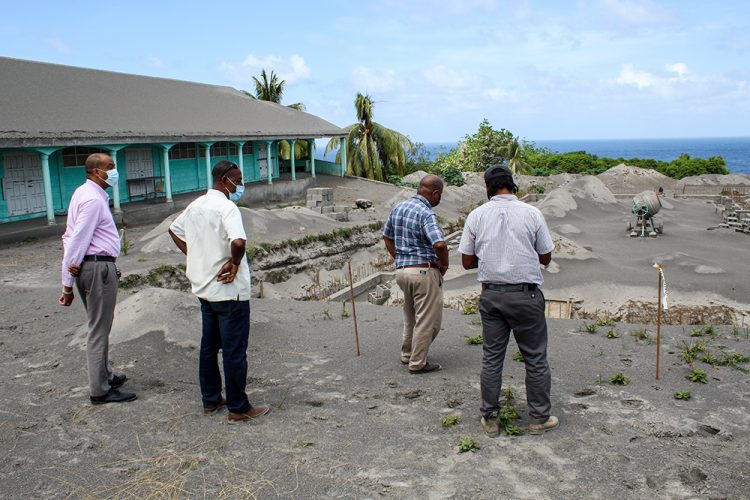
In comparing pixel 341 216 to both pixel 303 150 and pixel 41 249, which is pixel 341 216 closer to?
pixel 41 249

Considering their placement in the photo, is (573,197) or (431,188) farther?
(573,197)

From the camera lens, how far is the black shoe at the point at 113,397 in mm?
5402

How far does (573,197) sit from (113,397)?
1117 inches

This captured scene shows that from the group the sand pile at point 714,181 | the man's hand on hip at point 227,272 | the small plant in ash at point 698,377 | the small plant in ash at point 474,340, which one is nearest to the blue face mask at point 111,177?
the man's hand on hip at point 227,272

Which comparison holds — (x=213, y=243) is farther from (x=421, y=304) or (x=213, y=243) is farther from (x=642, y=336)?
(x=642, y=336)

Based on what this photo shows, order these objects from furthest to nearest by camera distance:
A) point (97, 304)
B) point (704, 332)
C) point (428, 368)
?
point (704, 332)
point (428, 368)
point (97, 304)

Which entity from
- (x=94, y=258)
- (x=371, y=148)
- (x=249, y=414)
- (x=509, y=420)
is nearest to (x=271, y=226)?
(x=94, y=258)

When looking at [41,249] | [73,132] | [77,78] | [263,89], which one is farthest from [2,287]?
[263,89]

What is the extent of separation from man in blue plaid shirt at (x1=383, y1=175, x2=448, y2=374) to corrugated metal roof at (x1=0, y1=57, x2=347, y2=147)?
1428cm

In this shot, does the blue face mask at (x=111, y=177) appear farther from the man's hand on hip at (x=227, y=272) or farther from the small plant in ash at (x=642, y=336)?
the small plant in ash at (x=642, y=336)

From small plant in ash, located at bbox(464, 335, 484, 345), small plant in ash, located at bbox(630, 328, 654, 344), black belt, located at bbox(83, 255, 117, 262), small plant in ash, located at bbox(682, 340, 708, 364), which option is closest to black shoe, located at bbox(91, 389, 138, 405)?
black belt, located at bbox(83, 255, 117, 262)

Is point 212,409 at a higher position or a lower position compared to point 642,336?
higher

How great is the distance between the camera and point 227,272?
4.78 meters

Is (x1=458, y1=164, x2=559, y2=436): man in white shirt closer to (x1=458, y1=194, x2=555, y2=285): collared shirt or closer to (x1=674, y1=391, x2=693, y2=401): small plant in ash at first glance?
(x1=458, y1=194, x2=555, y2=285): collared shirt
